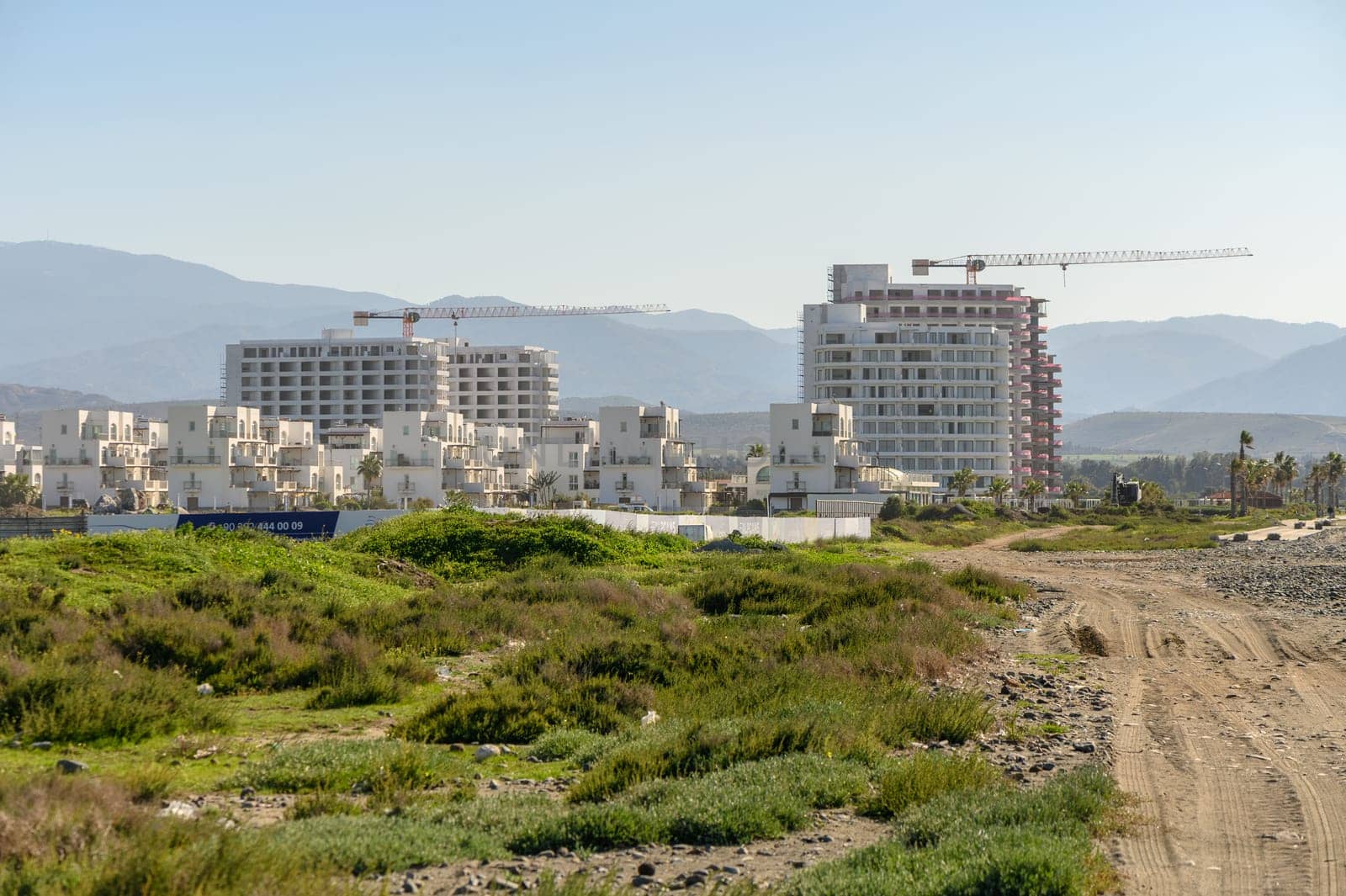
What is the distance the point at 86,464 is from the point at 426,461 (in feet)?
110

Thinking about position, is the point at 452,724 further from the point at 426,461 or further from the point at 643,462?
the point at 426,461

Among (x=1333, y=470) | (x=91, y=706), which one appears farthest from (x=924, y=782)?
(x=1333, y=470)

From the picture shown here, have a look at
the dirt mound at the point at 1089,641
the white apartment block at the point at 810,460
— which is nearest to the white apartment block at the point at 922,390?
the white apartment block at the point at 810,460

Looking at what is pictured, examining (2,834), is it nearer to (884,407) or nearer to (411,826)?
(411,826)

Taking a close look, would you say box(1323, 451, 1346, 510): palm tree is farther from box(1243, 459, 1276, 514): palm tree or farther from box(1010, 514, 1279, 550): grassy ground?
box(1010, 514, 1279, 550): grassy ground

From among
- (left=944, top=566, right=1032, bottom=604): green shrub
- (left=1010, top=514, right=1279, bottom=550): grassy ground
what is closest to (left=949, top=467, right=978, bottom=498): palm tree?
(left=1010, top=514, right=1279, bottom=550): grassy ground

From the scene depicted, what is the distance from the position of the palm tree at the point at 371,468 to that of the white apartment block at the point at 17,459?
31.8 m

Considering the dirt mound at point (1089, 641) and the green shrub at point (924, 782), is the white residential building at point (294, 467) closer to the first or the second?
the dirt mound at point (1089, 641)

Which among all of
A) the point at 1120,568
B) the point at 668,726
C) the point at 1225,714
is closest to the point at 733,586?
the point at 1225,714

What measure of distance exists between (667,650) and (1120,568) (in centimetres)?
4315

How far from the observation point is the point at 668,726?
1636cm

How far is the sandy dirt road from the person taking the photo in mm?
12164

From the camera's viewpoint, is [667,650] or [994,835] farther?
[667,650]

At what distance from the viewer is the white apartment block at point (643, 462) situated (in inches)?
5148
